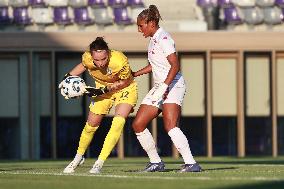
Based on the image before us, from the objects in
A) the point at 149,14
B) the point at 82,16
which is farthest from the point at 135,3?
the point at 149,14

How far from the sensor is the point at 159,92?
15039mm

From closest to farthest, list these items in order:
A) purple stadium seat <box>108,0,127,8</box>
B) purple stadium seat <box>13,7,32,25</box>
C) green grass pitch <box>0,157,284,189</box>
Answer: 1. green grass pitch <box>0,157,284,189</box>
2. purple stadium seat <box>13,7,32,25</box>
3. purple stadium seat <box>108,0,127,8</box>

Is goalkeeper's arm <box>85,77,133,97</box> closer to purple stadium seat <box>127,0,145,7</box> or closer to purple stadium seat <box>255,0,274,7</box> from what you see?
purple stadium seat <box>127,0,145,7</box>

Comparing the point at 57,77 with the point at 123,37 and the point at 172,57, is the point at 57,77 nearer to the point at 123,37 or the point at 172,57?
the point at 123,37

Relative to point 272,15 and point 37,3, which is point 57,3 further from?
→ point 272,15

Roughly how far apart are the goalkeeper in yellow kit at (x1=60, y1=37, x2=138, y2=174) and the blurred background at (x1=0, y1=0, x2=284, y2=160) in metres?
19.4

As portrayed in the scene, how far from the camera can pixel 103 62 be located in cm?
1514

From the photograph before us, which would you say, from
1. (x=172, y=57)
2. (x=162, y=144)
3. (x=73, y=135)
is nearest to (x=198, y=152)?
(x=162, y=144)

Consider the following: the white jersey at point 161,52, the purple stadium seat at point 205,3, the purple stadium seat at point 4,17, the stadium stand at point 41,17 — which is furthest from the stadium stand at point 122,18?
the white jersey at point 161,52

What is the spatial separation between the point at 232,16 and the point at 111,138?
23665 mm

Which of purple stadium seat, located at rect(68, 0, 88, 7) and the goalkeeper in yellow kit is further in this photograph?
purple stadium seat, located at rect(68, 0, 88, 7)

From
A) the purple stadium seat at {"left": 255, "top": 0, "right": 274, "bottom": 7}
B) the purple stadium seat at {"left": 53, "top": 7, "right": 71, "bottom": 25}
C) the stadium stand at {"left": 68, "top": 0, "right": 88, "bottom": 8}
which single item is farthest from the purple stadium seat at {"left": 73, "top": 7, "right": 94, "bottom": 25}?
the purple stadium seat at {"left": 255, "top": 0, "right": 274, "bottom": 7}

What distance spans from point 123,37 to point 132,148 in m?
3.15

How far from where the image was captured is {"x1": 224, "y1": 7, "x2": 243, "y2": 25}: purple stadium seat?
126 ft
